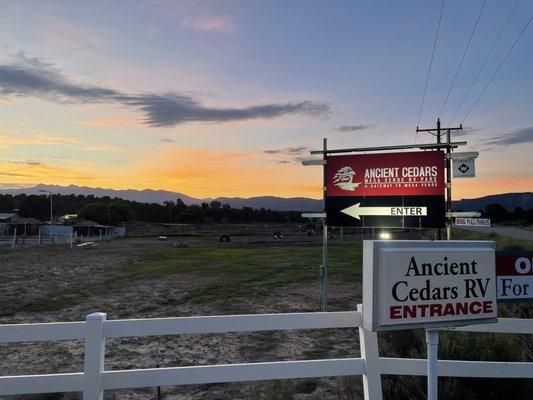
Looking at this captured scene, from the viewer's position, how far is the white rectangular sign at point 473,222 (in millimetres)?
10603

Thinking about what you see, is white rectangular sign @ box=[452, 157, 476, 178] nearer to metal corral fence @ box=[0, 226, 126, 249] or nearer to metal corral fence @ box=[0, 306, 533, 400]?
metal corral fence @ box=[0, 306, 533, 400]

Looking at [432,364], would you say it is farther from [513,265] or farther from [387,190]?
[387,190]

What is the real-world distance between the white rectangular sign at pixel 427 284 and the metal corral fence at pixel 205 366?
51.5 inches

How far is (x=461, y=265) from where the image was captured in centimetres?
372

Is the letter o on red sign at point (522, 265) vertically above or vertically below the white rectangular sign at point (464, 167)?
below

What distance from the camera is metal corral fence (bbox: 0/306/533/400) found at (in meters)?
4.38

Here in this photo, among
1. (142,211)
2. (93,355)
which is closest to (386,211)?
(93,355)

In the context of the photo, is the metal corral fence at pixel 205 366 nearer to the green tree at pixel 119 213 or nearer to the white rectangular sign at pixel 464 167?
the white rectangular sign at pixel 464 167

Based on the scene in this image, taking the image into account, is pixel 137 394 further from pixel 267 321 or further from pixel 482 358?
pixel 482 358

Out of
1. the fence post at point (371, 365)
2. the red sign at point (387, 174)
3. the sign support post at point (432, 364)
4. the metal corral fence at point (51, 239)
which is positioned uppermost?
the red sign at point (387, 174)

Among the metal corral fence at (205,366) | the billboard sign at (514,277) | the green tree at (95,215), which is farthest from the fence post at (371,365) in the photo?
the green tree at (95,215)

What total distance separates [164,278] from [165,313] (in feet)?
30.1

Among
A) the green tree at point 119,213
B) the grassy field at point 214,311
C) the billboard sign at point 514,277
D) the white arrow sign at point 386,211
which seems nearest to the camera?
the billboard sign at point 514,277

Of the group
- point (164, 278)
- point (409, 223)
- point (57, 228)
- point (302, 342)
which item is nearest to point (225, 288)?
point (164, 278)
